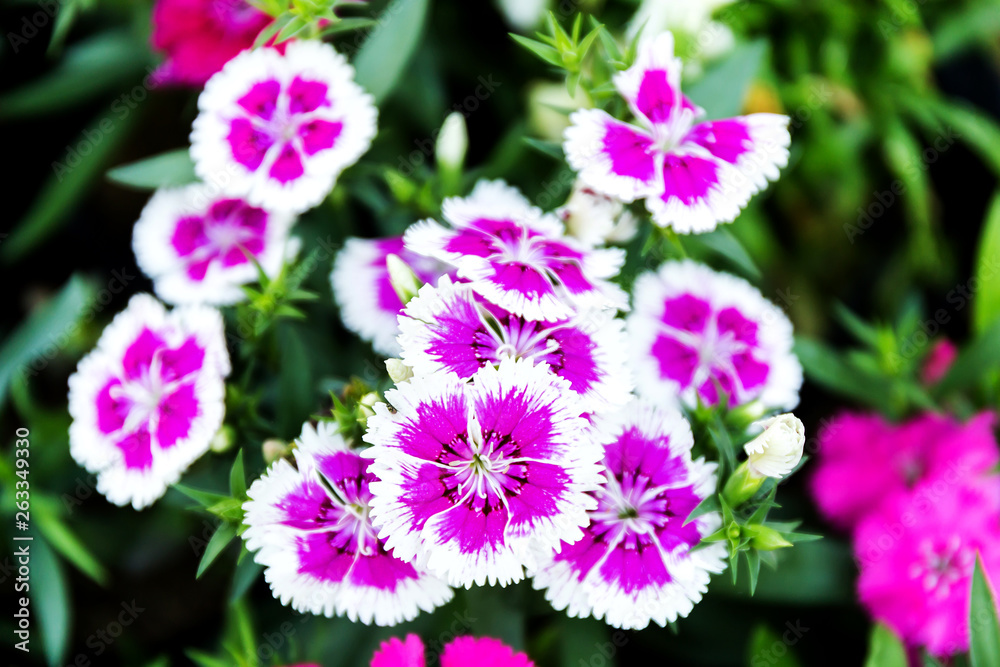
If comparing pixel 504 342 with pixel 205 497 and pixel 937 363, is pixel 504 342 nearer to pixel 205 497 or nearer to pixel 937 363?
pixel 205 497

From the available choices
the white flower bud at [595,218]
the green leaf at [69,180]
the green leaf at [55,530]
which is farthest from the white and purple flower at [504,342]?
the green leaf at [69,180]

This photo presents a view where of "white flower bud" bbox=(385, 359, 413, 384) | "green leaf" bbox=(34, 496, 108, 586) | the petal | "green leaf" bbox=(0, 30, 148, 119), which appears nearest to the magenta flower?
"white flower bud" bbox=(385, 359, 413, 384)

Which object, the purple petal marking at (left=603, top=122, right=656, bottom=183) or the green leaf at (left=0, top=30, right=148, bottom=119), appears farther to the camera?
the green leaf at (left=0, top=30, right=148, bottom=119)

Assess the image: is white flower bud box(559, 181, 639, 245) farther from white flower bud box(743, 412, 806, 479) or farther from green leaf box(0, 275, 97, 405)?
green leaf box(0, 275, 97, 405)

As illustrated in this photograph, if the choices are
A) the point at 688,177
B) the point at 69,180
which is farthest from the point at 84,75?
the point at 688,177

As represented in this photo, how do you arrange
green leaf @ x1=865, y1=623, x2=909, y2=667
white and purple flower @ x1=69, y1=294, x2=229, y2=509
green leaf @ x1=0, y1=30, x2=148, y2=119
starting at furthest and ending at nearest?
green leaf @ x1=0, y1=30, x2=148, y2=119
green leaf @ x1=865, y1=623, x2=909, y2=667
white and purple flower @ x1=69, y1=294, x2=229, y2=509

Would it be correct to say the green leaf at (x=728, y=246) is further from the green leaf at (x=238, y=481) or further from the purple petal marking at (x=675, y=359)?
the green leaf at (x=238, y=481)

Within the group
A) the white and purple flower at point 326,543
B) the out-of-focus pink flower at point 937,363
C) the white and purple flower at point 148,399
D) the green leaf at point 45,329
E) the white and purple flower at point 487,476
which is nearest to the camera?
the white and purple flower at point 487,476
